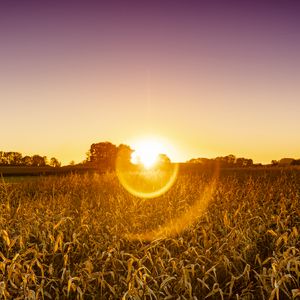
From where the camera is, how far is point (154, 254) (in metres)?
6.08

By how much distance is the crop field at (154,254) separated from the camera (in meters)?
4.24

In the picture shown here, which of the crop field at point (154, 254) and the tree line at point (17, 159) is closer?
the crop field at point (154, 254)

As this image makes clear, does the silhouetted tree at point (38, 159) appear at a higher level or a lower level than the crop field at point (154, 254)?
higher

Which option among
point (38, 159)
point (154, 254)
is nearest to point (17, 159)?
point (38, 159)

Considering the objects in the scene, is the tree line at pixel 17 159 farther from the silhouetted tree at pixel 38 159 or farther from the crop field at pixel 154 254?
the crop field at pixel 154 254

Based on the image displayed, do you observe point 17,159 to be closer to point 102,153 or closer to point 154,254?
point 102,153

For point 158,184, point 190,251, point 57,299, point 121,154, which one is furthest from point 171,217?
point 121,154

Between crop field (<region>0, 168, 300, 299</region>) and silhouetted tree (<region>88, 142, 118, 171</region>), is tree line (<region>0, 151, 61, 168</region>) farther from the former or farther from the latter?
crop field (<region>0, 168, 300, 299</region>)

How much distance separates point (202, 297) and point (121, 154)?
89.9 m

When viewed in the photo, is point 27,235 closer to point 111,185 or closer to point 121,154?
point 111,185

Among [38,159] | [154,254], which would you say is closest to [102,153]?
[38,159]

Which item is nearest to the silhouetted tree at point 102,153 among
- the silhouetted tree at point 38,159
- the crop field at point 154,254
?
the silhouetted tree at point 38,159

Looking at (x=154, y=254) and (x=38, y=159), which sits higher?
(x=38, y=159)

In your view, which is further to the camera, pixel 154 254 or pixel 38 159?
pixel 38 159
